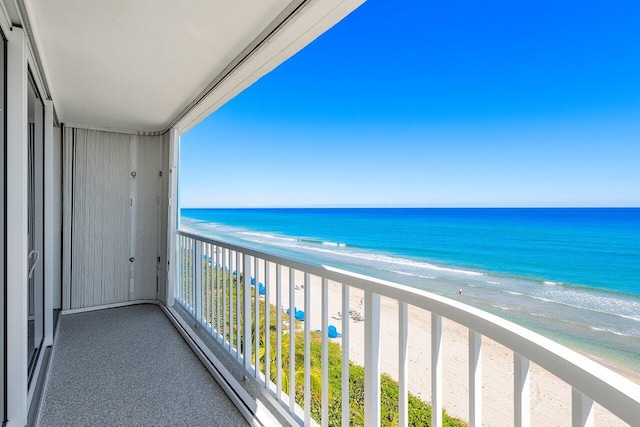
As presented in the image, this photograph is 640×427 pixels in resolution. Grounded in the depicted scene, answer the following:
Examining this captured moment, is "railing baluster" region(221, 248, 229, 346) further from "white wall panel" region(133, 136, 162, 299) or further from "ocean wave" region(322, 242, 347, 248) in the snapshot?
"ocean wave" region(322, 242, 347, 248)

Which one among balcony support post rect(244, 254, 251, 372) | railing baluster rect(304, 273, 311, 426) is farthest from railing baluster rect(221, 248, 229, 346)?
railing baluster rect(304, 273, 311, 426)

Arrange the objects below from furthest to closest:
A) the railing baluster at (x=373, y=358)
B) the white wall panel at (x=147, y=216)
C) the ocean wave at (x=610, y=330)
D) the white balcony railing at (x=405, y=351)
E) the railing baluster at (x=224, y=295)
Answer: the ocean wave at (x=610, y=330) < the white wall panel at (x=147, y=216) < the railing baluster at (x=224, y=295) < the railing baluster at (x=373, y=358) < the white balcony railing at (x=405, y=351)

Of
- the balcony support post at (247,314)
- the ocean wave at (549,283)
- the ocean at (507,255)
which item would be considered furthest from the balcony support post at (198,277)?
the ocean wave at (549,283)

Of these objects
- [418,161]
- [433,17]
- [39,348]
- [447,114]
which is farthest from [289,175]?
[39,348]

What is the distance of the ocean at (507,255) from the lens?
7.14 meters

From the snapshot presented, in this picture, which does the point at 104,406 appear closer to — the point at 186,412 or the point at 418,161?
the point at 186,412

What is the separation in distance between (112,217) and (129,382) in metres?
2.24

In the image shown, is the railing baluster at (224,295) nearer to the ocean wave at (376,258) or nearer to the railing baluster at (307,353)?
the railing baluster at (307,353)

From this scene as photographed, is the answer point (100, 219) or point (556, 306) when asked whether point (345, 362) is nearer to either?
point (100, 219)

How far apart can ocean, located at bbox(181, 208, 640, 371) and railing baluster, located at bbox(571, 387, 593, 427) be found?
6.62m

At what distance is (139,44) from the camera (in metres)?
1.84

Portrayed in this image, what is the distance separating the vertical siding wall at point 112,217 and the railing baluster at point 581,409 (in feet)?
12.6

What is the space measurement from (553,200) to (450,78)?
30.7 ft

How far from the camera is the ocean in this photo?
23.4ft
